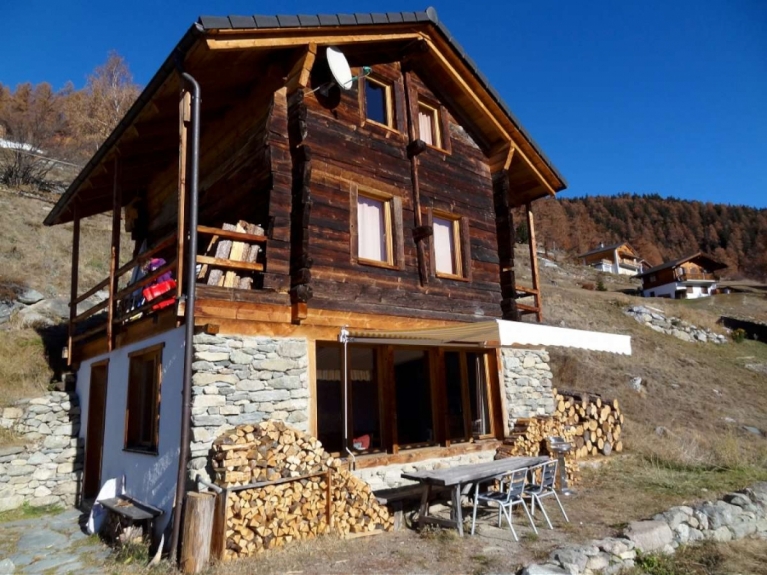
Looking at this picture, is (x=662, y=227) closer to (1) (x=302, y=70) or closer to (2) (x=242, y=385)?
(1) (x=302, y=70)

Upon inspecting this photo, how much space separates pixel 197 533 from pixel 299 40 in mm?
7843

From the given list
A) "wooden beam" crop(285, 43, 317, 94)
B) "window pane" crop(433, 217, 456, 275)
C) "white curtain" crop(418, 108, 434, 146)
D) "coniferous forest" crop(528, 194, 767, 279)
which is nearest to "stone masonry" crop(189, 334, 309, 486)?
"window pane" crop(433, 217, 456, 275)

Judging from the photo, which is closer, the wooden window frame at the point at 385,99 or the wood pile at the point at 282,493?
the wood pile at the point at 282,493

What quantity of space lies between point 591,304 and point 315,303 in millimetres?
30375

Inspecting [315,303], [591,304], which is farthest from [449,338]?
[591,304]

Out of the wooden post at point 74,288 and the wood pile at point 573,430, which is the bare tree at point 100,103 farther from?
the wood pile at point 573,430

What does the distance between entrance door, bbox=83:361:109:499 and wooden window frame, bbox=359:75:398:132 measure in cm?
734

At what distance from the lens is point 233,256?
8586 millimetres

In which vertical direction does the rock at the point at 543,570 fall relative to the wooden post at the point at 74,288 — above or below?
below

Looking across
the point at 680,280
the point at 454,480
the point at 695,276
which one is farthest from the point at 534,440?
the point at 695,276

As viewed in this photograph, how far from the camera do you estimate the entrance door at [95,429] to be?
11367 millimetres

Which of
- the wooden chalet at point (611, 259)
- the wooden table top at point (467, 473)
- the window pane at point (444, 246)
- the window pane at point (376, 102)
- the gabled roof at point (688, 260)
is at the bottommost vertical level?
the wooden table top at point (467, 473)

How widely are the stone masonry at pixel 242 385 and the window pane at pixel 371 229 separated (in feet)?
8.42

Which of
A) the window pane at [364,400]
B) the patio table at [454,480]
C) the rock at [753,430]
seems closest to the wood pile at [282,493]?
the patio table at [454,480]
